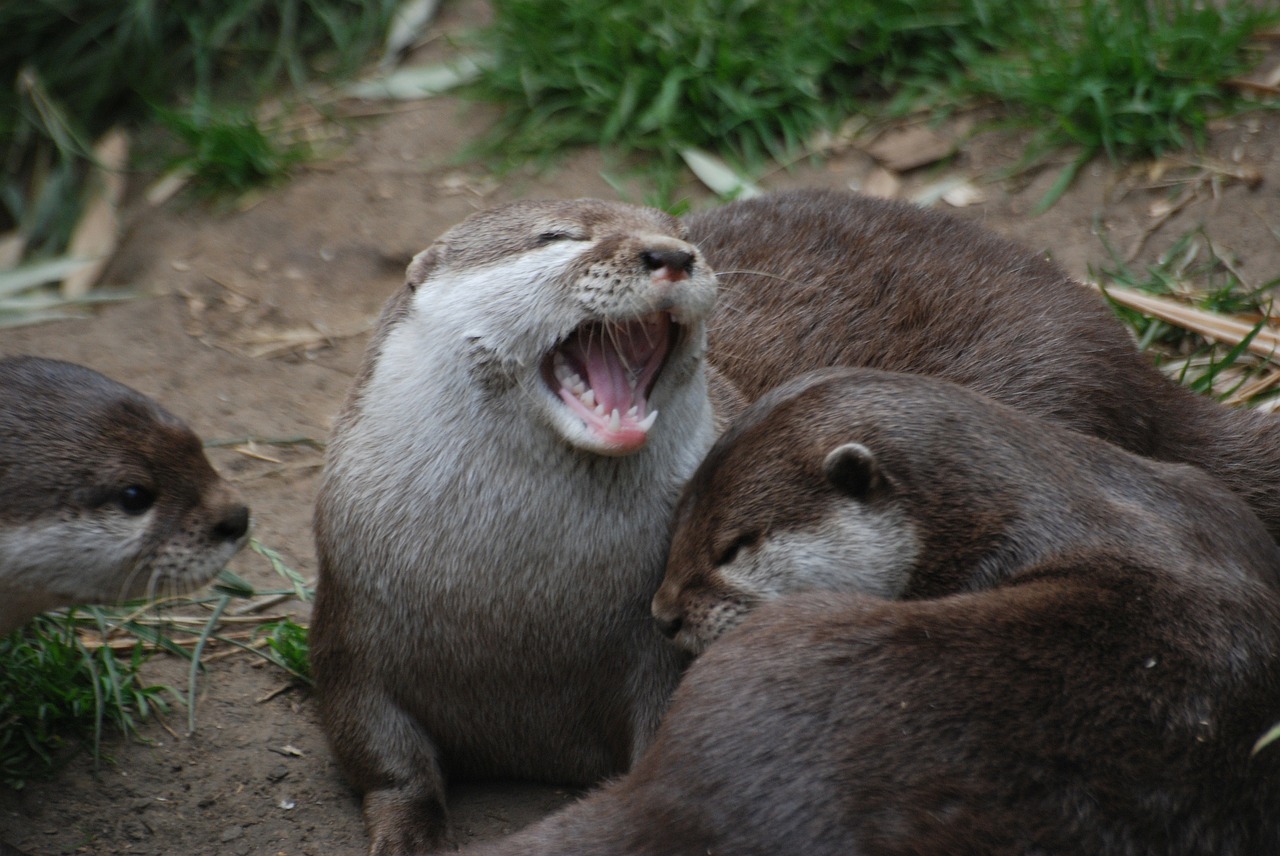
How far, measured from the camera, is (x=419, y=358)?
8.54ft

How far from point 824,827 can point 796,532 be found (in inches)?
26.5

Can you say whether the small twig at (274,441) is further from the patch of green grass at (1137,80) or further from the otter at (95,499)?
the patch of green grass at (1137,80)

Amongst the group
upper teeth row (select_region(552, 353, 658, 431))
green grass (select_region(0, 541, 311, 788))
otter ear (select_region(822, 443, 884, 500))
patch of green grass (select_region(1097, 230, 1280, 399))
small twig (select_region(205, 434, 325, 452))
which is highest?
upper teeth row (select_region(552, 353, 658, 431))

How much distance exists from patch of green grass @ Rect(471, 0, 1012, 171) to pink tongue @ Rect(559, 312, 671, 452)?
2.25m

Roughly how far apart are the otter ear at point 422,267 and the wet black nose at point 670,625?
729 mm

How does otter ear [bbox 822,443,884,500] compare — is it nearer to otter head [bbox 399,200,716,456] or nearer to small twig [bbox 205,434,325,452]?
otter head [bbox 399,200,716,456]

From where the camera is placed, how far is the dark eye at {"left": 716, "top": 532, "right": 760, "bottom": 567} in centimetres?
248

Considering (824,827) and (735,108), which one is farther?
(735,108)

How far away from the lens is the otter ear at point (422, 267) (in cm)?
270

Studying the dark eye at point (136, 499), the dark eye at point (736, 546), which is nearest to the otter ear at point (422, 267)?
the dark eye at point (136, 499)

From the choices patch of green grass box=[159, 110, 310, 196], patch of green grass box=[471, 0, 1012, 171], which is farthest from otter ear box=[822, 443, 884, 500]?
patch of green grass box=[159, 110, 310, 196]

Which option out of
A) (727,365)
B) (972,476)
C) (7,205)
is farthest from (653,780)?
(7,205)

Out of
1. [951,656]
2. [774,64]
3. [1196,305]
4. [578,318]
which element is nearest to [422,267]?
[578,318]

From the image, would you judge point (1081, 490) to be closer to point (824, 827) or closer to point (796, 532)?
point (796, 532)
